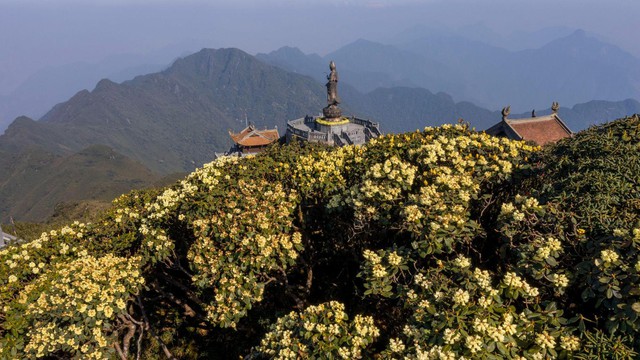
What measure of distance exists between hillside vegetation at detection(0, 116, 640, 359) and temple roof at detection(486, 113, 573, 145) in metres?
19.6

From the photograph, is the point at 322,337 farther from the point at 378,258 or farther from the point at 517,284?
the point at 517,284

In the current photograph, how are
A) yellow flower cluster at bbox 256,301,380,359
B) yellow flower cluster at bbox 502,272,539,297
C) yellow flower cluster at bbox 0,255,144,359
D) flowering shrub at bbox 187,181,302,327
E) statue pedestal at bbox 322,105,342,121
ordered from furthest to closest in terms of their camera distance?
1. statue pedestal at bbox 322,105,342,121
2. flowering shrub at bbox 187,181,302,327
3. yellow flower cluster at bbox 0,255,144,359
4. yellow flower cluster at bbox 256,301,380,359
5. yellow flower cluster at bbox 502,272,539,297

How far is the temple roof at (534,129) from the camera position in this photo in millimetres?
28359

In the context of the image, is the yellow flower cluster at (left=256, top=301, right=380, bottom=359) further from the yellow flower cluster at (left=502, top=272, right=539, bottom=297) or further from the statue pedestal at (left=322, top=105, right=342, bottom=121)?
the statue pedestal at (left=322, top=105, right=342, bottom=121)

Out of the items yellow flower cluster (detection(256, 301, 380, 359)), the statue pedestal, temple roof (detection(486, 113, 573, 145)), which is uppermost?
yellow flower cluster (detection(256, 301, 380, 359))

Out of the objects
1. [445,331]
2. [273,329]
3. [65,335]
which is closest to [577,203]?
[445,331]

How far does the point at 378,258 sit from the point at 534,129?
28295 mm

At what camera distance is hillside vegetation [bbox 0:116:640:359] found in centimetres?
576

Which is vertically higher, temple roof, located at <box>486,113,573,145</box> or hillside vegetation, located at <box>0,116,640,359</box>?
hillside vegetation, located at <box>0,116,640,359</box>

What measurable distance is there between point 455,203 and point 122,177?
159m

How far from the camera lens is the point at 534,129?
97.7 ft

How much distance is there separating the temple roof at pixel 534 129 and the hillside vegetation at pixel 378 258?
64.4ft

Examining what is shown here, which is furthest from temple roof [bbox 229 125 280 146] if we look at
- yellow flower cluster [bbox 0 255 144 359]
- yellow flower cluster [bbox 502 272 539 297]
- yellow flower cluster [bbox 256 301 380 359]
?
yellow flower cluster [bbox 502 272 539 297]

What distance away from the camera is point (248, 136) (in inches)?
1890
